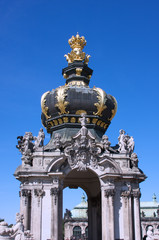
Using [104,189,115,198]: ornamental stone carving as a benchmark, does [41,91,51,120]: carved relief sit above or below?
above

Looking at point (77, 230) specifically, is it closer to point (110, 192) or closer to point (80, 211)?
point (80, 211)

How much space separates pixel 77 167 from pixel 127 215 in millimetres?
5631

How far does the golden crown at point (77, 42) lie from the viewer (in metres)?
40.0

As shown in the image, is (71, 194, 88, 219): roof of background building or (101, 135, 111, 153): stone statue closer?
(101, 135, 111, 153): stone statue

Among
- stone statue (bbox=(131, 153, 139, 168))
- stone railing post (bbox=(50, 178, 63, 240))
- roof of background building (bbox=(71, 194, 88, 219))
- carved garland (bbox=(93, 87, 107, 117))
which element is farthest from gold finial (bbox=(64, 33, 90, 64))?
roof of background building (bbox=(71, 194, 88, 219))

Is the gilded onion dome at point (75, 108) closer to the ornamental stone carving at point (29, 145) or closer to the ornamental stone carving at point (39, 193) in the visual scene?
the ornamental stone carving at point (29, 145)

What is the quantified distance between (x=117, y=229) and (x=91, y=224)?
23.2 ft

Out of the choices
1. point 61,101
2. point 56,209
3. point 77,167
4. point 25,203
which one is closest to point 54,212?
point 56,209

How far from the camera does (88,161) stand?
32.1 meters

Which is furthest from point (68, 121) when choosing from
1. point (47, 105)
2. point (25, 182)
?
point (25, 182)

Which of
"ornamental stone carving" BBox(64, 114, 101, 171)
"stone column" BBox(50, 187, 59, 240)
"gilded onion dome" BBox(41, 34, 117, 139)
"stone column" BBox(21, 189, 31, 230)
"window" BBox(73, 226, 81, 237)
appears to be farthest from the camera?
"window" BBox(73, 226, 81, 237)

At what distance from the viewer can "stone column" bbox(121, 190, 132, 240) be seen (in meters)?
30.9

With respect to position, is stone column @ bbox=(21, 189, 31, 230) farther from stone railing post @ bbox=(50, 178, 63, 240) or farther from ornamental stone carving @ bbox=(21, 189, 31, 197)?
stone railing post @ bbox=(50, 178, 63, 240)

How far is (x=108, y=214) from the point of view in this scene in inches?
1215
